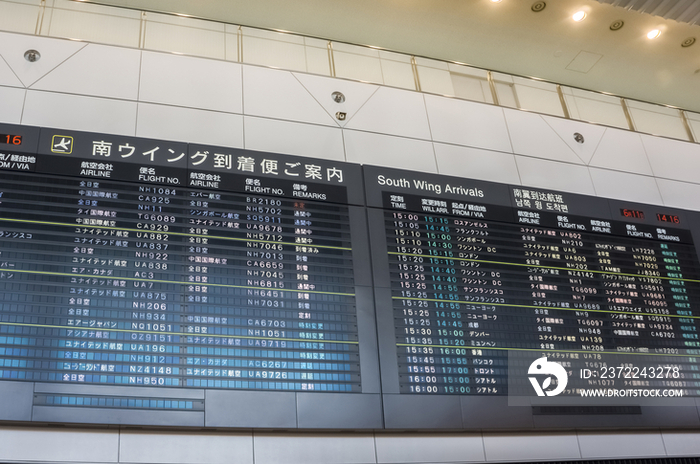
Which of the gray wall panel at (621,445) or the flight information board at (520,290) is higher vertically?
the flight information board at (520,290)

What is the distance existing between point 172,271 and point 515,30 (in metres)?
3.75

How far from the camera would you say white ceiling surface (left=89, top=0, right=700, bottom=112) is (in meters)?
5.22

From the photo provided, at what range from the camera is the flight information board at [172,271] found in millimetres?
3479

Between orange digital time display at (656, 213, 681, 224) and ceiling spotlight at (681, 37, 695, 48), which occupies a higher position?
ceiling spotlight at (681, 37, 695, 48)

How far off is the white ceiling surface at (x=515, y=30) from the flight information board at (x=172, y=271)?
1.54m

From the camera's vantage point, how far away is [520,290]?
181 inches

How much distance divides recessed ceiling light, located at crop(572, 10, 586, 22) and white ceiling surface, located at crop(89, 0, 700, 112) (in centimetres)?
4

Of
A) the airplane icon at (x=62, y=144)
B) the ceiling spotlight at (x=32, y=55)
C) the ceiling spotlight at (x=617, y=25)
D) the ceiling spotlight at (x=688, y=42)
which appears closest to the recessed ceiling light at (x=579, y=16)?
the ceiling spotlight at (x=617, y=25)

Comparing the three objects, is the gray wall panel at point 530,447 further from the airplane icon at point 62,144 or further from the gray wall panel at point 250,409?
the airplane icon at point 62,144

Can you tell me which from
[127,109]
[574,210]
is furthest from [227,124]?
[574,210]

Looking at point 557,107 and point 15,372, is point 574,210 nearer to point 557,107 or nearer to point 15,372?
point 557,107

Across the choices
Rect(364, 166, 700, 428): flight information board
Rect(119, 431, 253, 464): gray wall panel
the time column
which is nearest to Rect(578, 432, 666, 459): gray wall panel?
Rect(364, 166, 700, 428): flight information board

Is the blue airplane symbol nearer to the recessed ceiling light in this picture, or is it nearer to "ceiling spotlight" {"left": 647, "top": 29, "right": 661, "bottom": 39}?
the recessed ceiling light

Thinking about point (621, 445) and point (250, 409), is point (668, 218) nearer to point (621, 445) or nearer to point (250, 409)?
point (621, 445)
